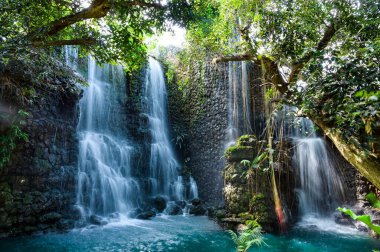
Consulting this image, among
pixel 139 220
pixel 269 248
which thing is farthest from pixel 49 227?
pixel 269 248

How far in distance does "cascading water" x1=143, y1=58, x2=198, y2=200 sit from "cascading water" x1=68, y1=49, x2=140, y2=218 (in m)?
1.22

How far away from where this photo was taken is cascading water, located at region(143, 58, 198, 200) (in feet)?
36.9

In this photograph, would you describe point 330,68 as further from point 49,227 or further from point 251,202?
point 49,227

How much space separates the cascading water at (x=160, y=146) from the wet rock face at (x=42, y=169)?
11.8 feet

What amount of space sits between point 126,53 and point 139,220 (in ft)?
18.5

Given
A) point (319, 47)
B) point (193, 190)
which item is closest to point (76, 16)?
point (319, 47)

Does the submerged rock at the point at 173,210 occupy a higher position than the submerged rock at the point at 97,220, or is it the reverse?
the submerged rock at the point at 97,220

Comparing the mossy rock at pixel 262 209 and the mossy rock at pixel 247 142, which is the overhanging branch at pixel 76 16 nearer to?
the mossy rock at pixel 247 142

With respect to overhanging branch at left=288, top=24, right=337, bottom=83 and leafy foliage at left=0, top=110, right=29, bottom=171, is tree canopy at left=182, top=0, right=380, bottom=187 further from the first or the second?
leafy foliage at left=0, top=110, right=29, bottom=171

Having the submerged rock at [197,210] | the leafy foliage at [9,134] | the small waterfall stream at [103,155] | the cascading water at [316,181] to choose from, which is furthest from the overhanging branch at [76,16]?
the submerged rock at [197,210]

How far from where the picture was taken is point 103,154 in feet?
32.8

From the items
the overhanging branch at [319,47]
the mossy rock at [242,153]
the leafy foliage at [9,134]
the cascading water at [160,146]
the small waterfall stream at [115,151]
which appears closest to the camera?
the overhanging branch at [319,47]

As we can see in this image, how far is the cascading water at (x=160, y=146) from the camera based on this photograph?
11234 millimetres

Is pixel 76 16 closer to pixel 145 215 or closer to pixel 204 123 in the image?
pixel 145 215
